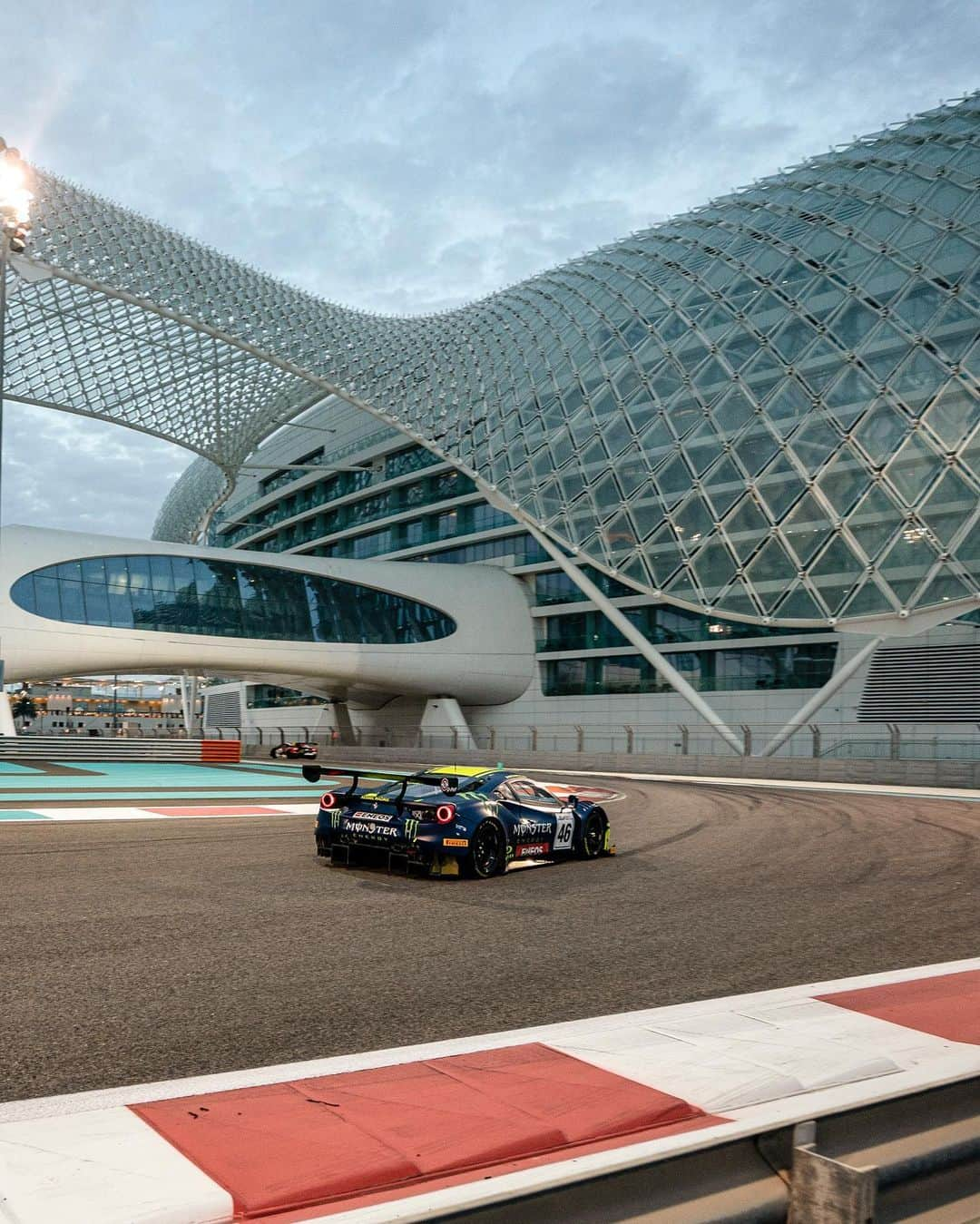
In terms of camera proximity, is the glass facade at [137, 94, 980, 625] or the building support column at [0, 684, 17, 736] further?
the building support column at [0, 684, 17, 736]

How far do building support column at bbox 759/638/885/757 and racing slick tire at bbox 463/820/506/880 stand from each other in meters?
29.2

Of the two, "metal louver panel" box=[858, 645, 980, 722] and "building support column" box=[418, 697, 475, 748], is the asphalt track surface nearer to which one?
"metal louver panel" box=[858, 645, 980, 722]

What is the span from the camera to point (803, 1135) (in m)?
3.36

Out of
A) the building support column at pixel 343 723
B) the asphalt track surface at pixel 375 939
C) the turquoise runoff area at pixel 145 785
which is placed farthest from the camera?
the building support column at pixel 343 723

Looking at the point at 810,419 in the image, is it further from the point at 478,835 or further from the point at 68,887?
the point at 68,887

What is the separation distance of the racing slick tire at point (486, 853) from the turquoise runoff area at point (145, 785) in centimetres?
935

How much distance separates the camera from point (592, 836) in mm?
13734

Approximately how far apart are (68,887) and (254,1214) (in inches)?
316

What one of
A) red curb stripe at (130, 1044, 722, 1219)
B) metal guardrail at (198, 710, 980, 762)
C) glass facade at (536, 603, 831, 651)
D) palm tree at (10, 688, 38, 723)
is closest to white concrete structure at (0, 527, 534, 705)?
glass facade at (536, 603, 831, 651)

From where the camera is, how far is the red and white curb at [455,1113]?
319 cm

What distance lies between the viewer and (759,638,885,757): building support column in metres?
40.0

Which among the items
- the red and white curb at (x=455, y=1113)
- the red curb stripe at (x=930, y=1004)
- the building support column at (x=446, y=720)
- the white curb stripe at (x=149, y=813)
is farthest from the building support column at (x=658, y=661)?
the red and white curb at (x=455, y=1113)

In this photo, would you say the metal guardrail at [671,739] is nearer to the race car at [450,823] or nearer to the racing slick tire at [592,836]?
the racing slick tire at [592,836]

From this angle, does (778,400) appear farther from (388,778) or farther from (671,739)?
(388,778)
